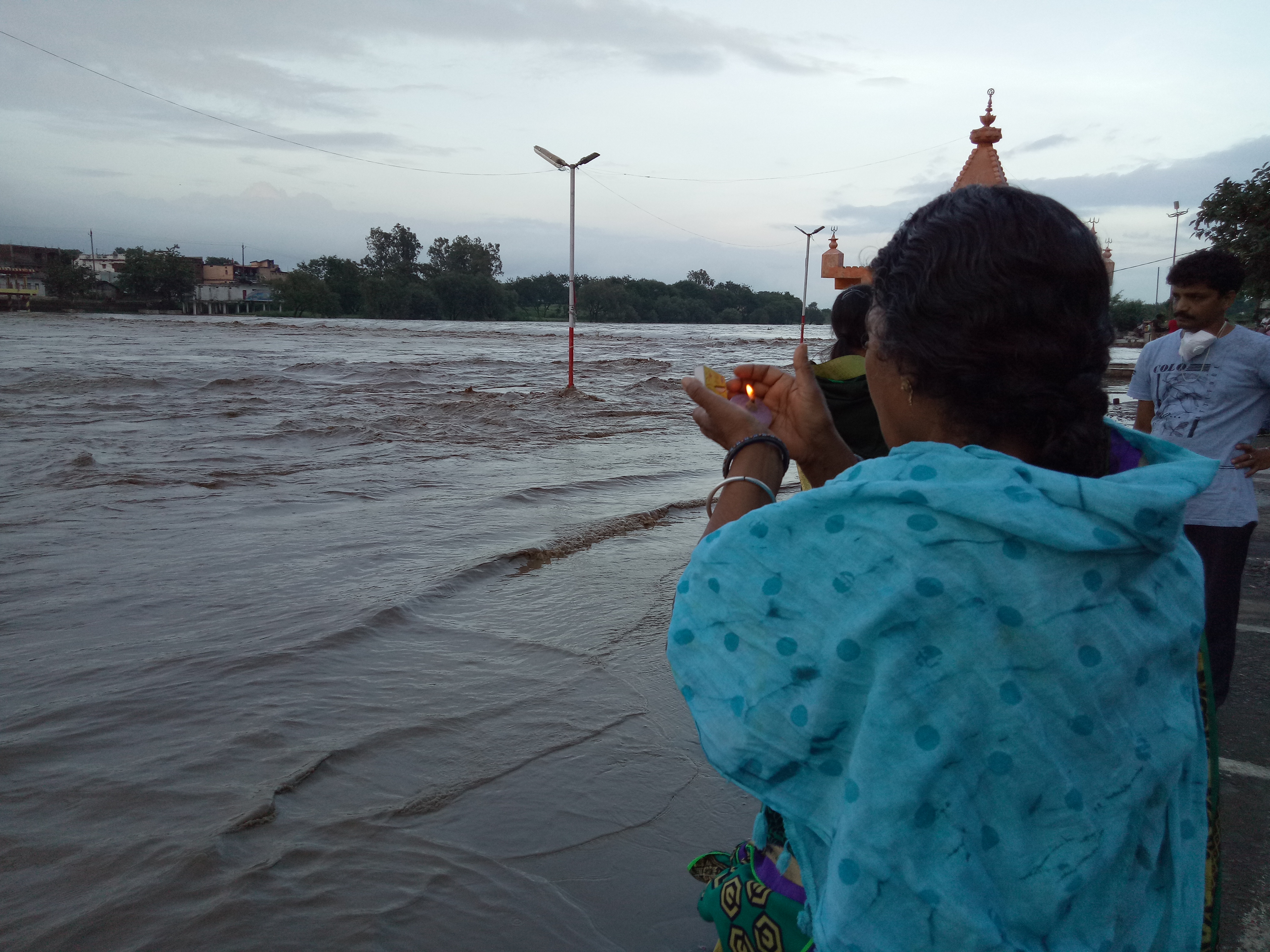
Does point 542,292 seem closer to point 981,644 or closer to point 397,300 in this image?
point 397,300

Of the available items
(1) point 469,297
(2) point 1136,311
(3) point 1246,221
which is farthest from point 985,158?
(1) point 469,297

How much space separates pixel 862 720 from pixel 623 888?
2124mm

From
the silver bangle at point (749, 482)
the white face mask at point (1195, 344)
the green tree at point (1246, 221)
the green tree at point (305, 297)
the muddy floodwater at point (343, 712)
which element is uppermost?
the green tree at point (305, 297)

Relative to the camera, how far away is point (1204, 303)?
353cm

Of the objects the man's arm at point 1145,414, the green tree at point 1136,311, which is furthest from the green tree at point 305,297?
the man's arm at point 1145,414

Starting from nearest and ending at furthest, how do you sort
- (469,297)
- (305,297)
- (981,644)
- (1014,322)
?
(981,644) → (1014,322) → (305,297) → (469,297)

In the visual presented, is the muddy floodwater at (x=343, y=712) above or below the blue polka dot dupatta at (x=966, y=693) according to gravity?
below

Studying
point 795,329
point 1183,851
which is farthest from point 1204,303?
point 795,329

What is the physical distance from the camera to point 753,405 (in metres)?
1.54

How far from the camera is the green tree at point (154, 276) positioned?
90.5m

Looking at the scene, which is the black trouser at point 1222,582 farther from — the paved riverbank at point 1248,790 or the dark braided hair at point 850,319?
the dark braided hair at point 850,319

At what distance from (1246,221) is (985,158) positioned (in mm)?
5523

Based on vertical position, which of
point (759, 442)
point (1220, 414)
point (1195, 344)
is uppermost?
point (1195, 344)

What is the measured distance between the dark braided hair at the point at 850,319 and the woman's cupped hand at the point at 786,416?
888 mm
